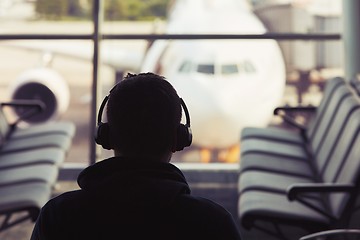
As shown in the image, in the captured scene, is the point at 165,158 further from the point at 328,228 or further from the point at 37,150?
the point at 37,150

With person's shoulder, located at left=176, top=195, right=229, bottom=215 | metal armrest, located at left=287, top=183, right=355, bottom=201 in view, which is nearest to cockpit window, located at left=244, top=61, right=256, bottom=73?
metal armrest, located at left=287, top=183, right=355, bottom=201

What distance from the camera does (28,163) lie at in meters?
3.41

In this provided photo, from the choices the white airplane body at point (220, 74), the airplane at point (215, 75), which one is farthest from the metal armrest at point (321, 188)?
the white airplane body at point (220, 74)

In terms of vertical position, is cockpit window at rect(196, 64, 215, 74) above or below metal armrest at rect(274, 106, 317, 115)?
below

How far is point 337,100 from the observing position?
3.43 meters

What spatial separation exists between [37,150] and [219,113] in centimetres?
463

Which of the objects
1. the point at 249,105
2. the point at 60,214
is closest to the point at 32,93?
the point at 249,105

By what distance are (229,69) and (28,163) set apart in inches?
213

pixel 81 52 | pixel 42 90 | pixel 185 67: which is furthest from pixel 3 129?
pixel 81 52

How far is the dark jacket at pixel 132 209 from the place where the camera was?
110cm

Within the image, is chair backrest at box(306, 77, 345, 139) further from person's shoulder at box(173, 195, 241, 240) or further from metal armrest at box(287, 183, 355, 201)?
person's shoulder at box(173, 195, 241, 240)

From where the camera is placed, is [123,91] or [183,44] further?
[183,44]

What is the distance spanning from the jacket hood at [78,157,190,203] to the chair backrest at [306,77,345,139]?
2456mm

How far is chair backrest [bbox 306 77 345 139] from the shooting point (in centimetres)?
360
